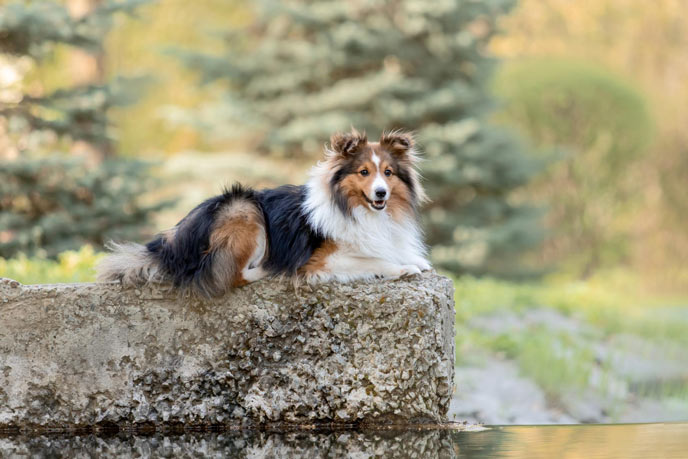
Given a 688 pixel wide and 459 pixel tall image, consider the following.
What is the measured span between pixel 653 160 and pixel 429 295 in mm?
15982

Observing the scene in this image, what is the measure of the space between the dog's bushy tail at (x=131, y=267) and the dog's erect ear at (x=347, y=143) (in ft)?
4.32

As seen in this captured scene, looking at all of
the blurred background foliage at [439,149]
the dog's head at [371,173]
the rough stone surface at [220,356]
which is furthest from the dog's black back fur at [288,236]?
the blurred background foliage at [439,149]

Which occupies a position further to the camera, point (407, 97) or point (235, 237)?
point (407, 97)

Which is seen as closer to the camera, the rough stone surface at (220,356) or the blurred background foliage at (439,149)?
the rough stone surface at (220,356)

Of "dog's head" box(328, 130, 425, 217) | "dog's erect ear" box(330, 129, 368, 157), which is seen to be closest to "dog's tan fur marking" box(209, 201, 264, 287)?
"dog's head" box(328, 130, 425, 217)

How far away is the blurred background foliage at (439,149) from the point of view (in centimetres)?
1120

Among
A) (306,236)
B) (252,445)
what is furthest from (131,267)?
(252,445)

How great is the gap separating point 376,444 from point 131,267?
1851 millimetres

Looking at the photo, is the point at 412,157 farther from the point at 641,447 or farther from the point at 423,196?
the point at 641,447

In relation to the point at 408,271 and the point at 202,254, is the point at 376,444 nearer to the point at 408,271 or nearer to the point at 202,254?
the point at 408,271

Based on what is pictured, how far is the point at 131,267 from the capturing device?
557 centimetres

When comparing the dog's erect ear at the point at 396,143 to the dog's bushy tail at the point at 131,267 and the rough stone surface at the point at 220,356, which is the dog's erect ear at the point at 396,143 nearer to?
the rough stone surface at the point at 220,356

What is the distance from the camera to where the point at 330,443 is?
504 cm

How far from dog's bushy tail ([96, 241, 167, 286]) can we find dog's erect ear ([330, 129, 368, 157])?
1.32 meters
